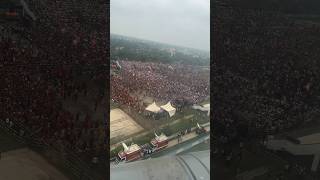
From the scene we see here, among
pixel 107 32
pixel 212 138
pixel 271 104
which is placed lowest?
pixel 212 138

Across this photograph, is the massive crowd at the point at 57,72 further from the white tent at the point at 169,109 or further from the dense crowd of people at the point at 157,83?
the white tent at the point at 169,109

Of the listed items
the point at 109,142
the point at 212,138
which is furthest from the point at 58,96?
the point at 212,138

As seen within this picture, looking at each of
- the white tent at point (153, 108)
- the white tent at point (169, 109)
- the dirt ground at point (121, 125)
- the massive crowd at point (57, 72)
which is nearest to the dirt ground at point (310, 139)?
the white tent at point (169, 109)

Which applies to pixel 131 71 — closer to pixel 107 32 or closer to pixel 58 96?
pixel 107 32

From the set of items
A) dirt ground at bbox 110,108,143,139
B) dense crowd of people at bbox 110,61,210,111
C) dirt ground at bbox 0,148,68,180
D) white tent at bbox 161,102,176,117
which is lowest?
dirt ground at bbox 0,148,68,180

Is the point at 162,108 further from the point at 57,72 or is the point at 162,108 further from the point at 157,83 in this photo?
the point at 57,72

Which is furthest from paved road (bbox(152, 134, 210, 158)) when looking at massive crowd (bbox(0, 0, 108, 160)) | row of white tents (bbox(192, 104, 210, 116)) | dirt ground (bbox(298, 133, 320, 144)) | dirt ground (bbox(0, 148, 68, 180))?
dirt ground (bbox(0, 148, 68, 180))

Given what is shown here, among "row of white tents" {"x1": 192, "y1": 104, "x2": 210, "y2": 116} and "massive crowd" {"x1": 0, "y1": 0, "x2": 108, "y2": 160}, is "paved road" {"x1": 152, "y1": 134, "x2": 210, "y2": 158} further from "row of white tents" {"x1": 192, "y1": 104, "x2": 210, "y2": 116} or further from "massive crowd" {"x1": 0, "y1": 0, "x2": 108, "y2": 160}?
"massive crowd" {"x1": 0, "y1": 0, "x2": 108, "y2": 160}
